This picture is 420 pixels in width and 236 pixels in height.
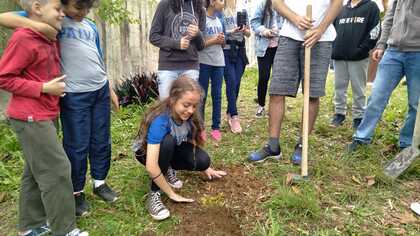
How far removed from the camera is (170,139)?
8.39 ft

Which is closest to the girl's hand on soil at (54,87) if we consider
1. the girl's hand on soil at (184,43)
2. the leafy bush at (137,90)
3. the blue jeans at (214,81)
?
the girl's hand on soil at (184,43)

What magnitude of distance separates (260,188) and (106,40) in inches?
141

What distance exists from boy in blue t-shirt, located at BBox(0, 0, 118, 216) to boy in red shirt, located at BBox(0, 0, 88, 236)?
130 millimetres

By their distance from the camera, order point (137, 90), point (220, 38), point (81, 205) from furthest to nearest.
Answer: point (137, 90) < point (220, 38) < point (81, 205)

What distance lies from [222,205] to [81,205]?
1.04 metres

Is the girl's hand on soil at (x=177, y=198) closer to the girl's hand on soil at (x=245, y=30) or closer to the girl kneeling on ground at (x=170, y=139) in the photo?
the girl kneeling on ground at (x=170, y=139)

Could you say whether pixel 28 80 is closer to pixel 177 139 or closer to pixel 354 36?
pixel 177 139

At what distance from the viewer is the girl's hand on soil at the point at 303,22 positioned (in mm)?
2920

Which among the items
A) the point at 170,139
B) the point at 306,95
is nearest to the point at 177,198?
the point at 170,139

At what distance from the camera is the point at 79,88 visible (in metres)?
2.36

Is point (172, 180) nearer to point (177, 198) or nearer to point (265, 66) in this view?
point (177, 198)

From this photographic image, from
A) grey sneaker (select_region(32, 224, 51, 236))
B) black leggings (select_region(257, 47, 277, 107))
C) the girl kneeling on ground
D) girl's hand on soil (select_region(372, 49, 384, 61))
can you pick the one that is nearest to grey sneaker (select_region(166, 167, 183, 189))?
the girl kneeling on ground

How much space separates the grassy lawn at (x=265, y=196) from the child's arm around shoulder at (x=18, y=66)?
106 cm

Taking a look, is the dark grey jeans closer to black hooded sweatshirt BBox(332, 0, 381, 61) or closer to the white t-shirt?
the white t-shirt
